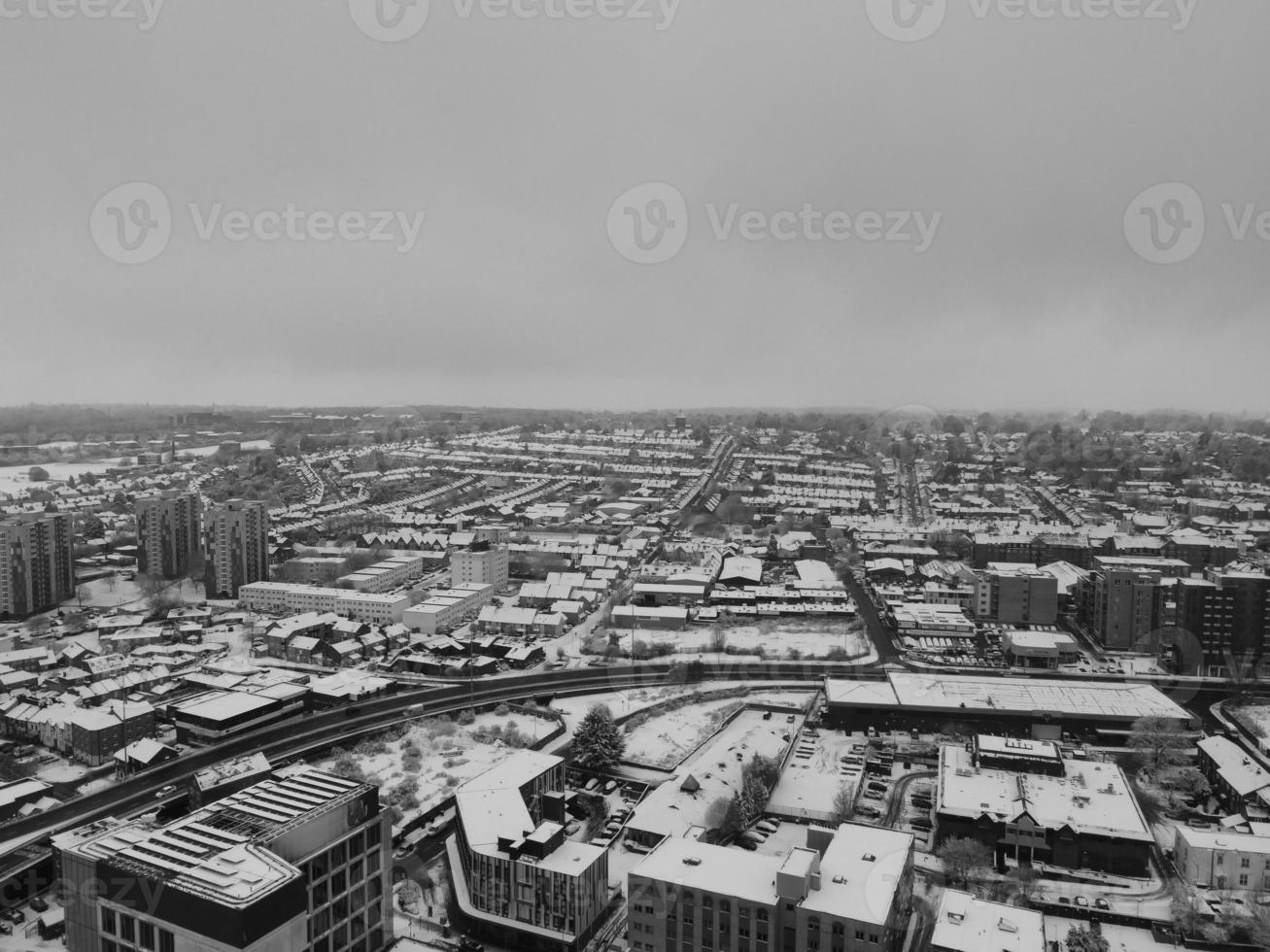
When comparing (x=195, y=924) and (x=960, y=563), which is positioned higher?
(x=195, y=924)

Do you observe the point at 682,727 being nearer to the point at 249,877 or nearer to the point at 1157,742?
the point at 1157,742

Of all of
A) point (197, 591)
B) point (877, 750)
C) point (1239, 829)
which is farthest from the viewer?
point (197, 591)

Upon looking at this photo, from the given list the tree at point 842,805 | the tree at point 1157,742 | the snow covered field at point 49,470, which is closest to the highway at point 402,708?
the tree at point 1157,742

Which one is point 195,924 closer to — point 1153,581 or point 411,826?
point 411,826

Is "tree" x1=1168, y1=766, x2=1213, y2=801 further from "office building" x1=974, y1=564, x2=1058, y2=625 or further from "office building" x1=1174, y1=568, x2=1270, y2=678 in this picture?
"office building" x1=974, y1=564, x2=1058, y2=625

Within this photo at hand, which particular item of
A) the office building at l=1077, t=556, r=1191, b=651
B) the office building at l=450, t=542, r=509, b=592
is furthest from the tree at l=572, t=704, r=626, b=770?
the office building at l=1077, t=556, r=1191, b=651

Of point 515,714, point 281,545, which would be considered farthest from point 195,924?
point 281,545
